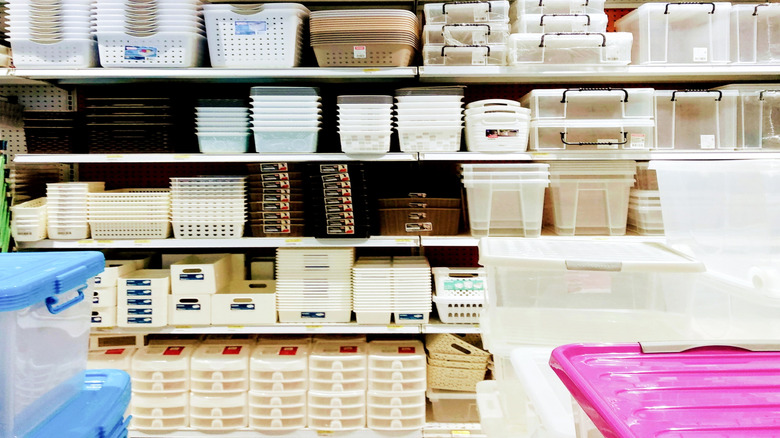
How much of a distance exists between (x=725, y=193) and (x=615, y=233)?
1459mm

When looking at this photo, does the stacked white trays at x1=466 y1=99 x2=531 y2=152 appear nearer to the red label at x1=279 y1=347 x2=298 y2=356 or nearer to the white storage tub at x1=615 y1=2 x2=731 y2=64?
the white storage tub at x1=615 y1=2 x2=731 y2=64

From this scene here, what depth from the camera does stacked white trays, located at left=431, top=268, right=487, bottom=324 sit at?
258 cm

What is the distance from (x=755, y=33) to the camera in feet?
8.43

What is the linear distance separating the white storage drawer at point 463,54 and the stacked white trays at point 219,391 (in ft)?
6.41

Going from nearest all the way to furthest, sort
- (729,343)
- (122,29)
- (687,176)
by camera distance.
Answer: (729,343)
(687,176)
(122,29)

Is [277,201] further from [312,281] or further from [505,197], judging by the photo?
[505,197]

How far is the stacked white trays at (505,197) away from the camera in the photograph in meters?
2.53

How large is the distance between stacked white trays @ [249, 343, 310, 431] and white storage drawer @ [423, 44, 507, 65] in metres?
1.80

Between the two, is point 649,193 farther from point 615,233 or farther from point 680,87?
point 680,87

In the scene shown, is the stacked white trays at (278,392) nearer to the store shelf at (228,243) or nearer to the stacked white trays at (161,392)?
the stacked white trays at (161,392)

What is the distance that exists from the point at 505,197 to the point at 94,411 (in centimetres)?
207

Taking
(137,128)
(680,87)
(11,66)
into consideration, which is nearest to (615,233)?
(680,87)

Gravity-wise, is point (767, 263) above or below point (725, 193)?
below

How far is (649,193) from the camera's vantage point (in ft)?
8.66
